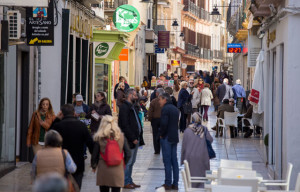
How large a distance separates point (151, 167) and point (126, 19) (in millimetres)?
16952

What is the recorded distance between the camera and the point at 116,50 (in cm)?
3034

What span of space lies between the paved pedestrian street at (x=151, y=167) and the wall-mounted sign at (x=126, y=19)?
9373mm

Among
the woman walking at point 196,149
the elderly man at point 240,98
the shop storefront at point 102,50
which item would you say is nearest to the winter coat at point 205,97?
the elderly man at point 240,98

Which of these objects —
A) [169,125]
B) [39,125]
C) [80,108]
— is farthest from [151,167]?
[39,125]

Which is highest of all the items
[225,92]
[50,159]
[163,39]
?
[163,39]

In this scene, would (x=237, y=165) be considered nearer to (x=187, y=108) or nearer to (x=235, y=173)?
(x=235, y=173)

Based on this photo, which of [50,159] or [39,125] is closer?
[50,159]

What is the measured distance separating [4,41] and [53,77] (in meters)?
5.64

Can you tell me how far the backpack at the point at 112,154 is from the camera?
30.3 feet

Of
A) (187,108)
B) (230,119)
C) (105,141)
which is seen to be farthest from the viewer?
(187,108)

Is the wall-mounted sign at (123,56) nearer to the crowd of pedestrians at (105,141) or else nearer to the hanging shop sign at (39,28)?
the crowd of pedestrians at (105,141)

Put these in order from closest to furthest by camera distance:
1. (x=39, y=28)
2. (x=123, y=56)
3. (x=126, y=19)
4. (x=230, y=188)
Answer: (x=230, y=188)
(x=39, y=28)
(x=126, y=19)
(x=123, y=56)

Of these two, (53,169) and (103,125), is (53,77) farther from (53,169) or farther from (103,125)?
(53,169)

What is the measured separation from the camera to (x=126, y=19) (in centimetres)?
3188
